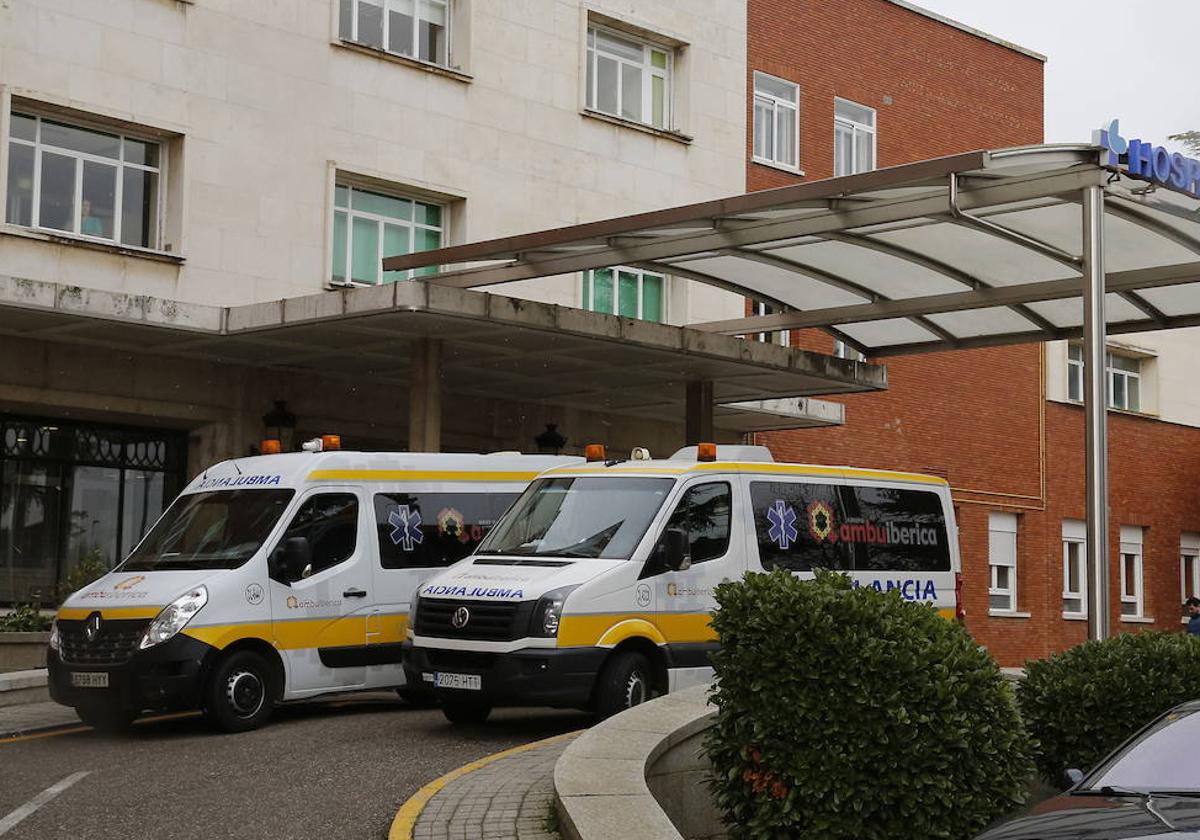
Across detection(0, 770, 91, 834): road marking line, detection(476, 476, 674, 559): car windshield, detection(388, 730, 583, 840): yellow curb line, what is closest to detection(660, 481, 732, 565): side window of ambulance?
detection(476, 476, 674, 559): car windshield

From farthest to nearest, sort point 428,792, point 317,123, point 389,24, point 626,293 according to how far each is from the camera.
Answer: point 626,293 < point 389,24 < point 317,123 < point 428,792

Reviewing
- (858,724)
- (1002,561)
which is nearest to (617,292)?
(1002,561)

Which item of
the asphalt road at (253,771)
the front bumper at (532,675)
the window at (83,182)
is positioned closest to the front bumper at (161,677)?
the asphalt road at (253,771)

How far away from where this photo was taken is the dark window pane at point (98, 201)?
68.3 ft

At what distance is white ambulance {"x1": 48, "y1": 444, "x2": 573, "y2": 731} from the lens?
13812mm

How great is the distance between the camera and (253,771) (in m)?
11.6

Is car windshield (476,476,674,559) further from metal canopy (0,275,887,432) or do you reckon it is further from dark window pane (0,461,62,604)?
dark window pane (0,461,62,604)

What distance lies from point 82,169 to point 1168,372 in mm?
26176

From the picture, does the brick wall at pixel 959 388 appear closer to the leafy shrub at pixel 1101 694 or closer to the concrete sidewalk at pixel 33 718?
the concrete sidewalk at pixel 33 718

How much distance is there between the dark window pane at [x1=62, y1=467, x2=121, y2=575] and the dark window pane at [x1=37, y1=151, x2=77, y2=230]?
313cm

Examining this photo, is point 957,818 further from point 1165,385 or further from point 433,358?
point 1165,385

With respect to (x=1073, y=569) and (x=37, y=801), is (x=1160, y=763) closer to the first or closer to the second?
(x=37, y=801)

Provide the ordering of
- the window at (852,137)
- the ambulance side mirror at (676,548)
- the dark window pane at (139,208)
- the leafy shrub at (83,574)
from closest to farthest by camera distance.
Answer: the ambulance side mirror at (676,548) → the leafy shrub at (83,574) → the dark window pane at (139,208) → the window at (852,137)

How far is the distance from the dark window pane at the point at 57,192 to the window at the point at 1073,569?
22207 millimetres
